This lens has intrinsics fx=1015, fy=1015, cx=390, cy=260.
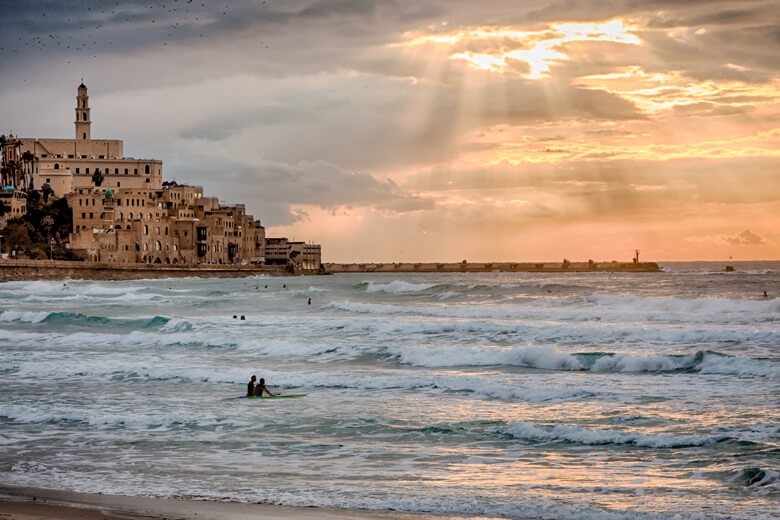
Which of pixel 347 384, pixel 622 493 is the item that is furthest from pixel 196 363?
pixel 622 493

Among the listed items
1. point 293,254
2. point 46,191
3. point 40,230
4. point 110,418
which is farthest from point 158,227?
point 110,418

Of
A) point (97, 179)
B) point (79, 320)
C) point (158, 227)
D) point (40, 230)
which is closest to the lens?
point (79, 320)

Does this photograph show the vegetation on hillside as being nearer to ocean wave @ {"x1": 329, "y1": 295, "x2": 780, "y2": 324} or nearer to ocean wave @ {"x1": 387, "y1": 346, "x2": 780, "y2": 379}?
ocean wave @ {"x1": 329, "y1": 295, "x2": 780, "y2": 324}

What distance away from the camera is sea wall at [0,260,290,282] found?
108688 millimetres

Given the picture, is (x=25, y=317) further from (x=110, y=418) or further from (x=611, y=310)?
Result: (x=110, y=418)

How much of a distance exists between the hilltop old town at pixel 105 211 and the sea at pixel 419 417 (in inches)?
3578

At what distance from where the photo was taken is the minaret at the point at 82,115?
514ft

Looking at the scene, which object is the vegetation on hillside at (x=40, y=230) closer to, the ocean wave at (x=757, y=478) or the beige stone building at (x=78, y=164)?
the beige stone building at (x=78, y=164)

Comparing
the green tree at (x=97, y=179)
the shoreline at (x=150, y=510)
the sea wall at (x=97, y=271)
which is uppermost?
the green tree at (x=97, y=179)

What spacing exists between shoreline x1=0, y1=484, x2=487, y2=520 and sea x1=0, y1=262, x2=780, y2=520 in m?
0.38

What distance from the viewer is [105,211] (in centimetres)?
13538

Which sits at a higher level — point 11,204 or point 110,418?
point 11,204

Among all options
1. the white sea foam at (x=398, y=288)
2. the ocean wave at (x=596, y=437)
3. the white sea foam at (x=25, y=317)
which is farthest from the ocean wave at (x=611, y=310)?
the ocean wave at (x=596, y=437)

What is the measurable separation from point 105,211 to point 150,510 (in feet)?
416
